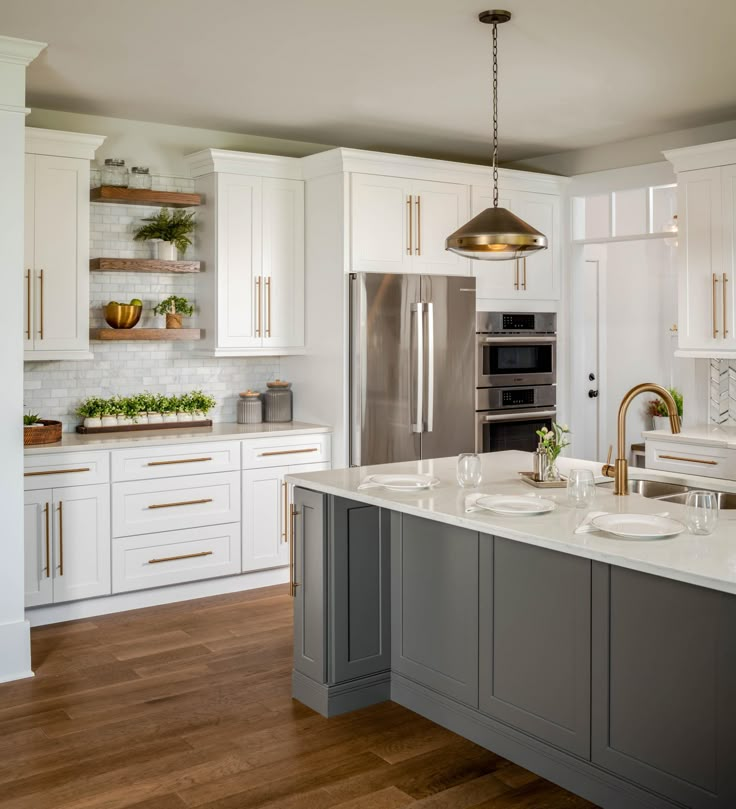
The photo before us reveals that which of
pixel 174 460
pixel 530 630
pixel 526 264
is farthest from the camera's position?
pixel 526 264

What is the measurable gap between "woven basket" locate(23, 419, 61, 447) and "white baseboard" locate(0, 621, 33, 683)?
1052 millimetres

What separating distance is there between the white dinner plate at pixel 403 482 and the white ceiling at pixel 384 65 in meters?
1.79

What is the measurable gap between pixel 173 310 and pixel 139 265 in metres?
0.36

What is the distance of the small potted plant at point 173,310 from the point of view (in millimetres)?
5348

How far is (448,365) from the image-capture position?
18.4 feet

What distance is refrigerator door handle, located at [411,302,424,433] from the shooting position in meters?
5.43

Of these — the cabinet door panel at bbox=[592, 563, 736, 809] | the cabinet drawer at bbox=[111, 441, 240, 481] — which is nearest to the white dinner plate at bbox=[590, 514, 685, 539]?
the cabinet door panel at bbox=[592, 563, 736, 809]

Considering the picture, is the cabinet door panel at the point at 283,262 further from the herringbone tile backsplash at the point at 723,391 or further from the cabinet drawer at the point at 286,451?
the herringbone tile backsplash at the point at 723,391

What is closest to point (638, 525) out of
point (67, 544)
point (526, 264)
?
point (67, 544)

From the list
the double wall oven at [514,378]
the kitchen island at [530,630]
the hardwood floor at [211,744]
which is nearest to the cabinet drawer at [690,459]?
the double wall oven at [514,378]

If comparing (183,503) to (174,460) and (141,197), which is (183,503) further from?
(141,197)

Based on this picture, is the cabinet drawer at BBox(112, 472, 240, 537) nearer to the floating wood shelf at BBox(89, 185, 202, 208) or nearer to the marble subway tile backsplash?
the marble subway tile backsplash

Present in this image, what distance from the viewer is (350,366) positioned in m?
5.32

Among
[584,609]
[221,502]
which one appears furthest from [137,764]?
[221,502]
